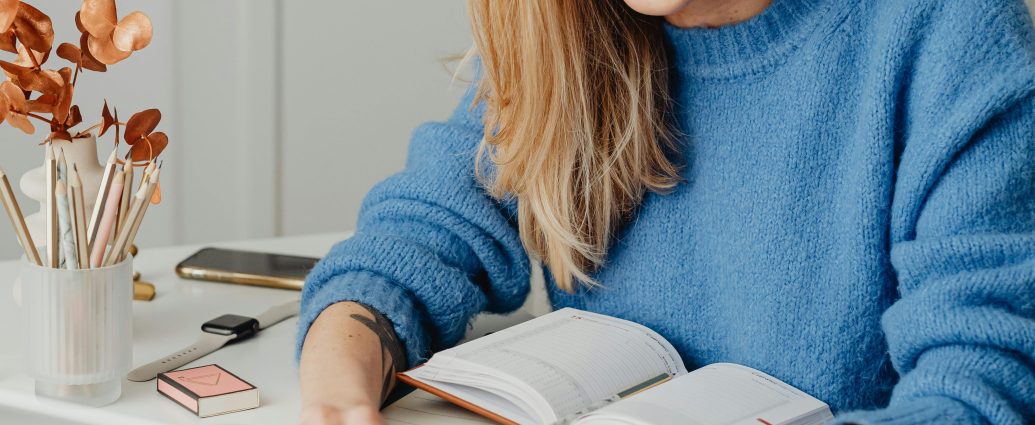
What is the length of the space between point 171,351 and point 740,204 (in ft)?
1.77

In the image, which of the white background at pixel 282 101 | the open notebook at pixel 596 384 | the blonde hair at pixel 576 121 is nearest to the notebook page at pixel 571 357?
the open notebook at pixel 596 384

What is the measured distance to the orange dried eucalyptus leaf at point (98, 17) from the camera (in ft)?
2.96

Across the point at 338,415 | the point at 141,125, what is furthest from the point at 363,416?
the point at 141,125

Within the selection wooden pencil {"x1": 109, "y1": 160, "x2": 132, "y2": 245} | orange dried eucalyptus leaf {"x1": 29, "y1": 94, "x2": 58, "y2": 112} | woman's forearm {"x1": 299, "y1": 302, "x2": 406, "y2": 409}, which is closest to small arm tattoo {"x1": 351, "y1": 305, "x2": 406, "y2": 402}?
woman's forearm {"x1": 299, "y1": 302, "x2": 406, "y2": 409}

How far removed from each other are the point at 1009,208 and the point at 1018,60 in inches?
4.4

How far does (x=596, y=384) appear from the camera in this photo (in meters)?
0.83

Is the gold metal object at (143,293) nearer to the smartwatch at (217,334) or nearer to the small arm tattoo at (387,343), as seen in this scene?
the smartwatch at (217,334)

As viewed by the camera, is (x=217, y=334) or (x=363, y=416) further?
(x=217, y=334)

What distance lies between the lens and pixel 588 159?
1062mm

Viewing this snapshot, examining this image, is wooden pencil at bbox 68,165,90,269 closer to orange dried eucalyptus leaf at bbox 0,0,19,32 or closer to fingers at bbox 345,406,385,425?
orange dried eucalyptus leaf at bbox 0,0,19,32

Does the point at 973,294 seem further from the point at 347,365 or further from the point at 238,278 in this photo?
the point at 238,278

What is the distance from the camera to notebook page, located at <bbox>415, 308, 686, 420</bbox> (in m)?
0.81

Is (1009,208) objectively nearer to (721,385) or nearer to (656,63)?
(721,385)

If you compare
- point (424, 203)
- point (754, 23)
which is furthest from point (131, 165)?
point (754, 23)
